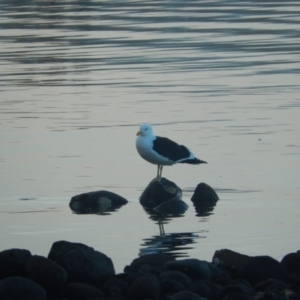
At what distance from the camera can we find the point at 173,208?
1278 centimetres

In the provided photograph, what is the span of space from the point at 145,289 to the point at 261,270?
1173 mm

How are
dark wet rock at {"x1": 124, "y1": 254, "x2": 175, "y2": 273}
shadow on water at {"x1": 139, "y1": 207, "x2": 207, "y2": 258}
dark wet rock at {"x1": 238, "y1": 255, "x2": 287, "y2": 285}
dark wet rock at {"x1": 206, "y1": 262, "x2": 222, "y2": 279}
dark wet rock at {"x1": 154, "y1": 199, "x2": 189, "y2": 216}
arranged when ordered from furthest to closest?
dark wet rock at {"x1": 154, "y1": 199, "x2": 189, "y2": 216} → shadow on water at {"x1": 139, "y1": 207, "x2": 207, "y2": 258} → dark wet rock at {"x1": 124, "y1": 254, "x2": 175, "y2": 273} → dark wet rock at {"x1": 206, "y1": 262, "x2": 222, "y2": 279} → dark wet rock at {"x1": 238, "y1": 255, "x2": 287, "y2": 285}

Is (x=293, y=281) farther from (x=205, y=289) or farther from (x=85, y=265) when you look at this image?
(x=85, y=265)

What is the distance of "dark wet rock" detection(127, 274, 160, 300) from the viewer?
8508mm

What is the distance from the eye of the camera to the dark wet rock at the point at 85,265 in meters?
8.98

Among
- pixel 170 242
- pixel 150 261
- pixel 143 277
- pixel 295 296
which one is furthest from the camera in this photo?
pixel 170 242

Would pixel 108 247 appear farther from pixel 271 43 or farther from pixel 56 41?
pixel 56 41

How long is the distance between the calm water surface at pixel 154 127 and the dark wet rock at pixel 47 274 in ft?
4.87

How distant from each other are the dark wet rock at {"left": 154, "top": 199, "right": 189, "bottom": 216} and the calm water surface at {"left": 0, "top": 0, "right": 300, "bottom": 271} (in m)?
0.21

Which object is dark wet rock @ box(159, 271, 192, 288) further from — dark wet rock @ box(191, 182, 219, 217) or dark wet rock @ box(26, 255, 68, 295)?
dark wet rock @ box(191, 182, 219, 217)

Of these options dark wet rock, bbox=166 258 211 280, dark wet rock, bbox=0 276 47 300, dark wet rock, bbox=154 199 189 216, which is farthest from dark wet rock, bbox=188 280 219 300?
dark wet rock, bbox=154 199 189 216

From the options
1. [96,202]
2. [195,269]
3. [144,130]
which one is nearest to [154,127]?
[144,130]

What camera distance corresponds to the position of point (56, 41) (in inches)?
1352

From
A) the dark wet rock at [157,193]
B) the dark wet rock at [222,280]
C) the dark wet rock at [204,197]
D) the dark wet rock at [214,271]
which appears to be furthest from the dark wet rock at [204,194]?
the dark wet rock at [222,280]
